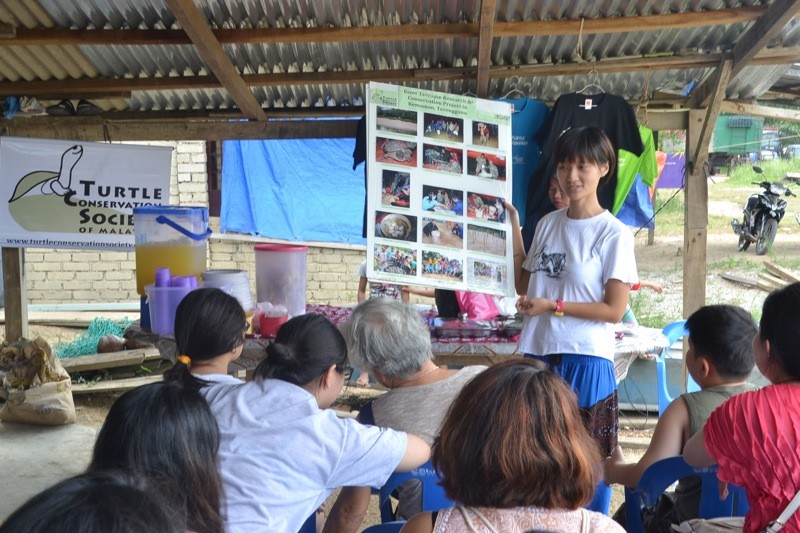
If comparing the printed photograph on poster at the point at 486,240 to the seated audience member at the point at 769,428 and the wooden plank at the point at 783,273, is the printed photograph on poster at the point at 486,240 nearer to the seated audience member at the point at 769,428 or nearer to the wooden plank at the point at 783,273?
the seated audience member at the point at 769,428

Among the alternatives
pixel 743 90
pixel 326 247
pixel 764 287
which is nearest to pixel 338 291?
pixel 326 247

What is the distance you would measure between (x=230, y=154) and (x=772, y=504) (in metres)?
6.67

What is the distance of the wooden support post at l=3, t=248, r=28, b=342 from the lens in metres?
5.67

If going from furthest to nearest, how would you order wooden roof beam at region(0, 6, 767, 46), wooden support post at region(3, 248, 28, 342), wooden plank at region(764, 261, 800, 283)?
wooden plank at region(764, 261, 800, 283)
wooden support post at region(3, 248, 28, 342)
wooden roof beam at region(0, 6, 767, 46)

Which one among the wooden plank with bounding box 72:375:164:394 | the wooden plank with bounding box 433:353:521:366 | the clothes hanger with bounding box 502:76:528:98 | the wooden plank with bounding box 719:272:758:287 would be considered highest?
the clothes hanger with bounding box 502:76:528:98

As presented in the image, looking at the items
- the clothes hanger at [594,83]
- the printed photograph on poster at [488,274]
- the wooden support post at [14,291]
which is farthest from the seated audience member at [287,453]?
the wooden support post at [14,291]

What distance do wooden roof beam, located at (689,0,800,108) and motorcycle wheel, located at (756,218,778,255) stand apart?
28.4 feet

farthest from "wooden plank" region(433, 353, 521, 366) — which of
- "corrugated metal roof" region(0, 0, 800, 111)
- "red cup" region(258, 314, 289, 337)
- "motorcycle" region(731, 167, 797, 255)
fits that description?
"motorcycle" region(731, 167, 797, 255)

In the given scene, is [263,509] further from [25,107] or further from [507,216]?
[25,107]

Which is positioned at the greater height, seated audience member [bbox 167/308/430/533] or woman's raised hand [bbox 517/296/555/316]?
woman's raised hand [bbox 517/296/555/316]

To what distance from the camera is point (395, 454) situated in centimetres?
193

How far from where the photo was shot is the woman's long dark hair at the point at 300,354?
2062mm

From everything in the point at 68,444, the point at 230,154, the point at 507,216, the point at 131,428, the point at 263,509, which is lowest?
the point at 68,444

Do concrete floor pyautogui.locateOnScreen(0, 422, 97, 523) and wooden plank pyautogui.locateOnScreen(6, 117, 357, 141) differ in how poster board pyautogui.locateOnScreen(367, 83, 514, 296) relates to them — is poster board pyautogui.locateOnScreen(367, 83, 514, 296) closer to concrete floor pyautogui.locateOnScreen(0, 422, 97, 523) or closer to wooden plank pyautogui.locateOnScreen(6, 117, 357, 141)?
wooden plank pyautogui.locateOnScreen(6, 117, 357, 141)
